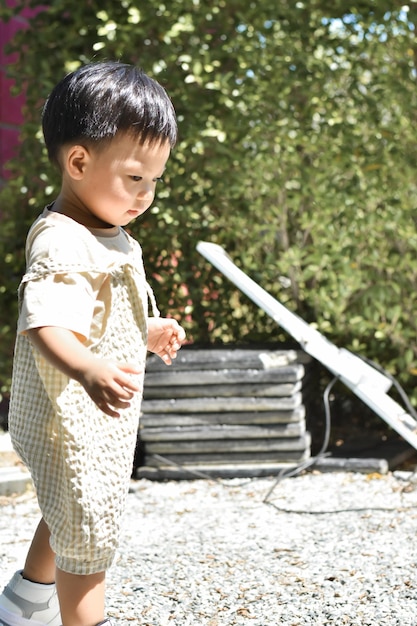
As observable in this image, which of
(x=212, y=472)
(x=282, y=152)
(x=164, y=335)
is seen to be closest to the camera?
(x=164, y=335)

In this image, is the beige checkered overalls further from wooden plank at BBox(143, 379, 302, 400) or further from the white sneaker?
wooden plank at BBox(143, 379, 302, 400)

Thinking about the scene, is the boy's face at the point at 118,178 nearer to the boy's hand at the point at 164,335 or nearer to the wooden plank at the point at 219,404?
the boy's hand at the point at 164,335

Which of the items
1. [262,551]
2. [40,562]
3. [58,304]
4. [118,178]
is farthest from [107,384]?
[262,551]

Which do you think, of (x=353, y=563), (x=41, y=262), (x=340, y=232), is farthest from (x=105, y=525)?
(x=340, y=232)

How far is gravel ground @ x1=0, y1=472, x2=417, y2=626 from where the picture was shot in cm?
233

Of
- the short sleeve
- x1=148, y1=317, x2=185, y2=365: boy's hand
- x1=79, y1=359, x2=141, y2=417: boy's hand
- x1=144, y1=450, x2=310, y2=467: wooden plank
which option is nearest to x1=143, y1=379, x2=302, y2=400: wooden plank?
x1=144, y1=450, x2=310, y2=467: wooden plank

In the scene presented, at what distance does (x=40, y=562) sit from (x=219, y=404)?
6.76ft

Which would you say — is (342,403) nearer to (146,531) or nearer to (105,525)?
(146,531)

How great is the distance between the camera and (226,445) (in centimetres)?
395

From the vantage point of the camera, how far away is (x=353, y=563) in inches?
106

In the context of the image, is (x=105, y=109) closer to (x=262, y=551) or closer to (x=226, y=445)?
(x=262, y=551)

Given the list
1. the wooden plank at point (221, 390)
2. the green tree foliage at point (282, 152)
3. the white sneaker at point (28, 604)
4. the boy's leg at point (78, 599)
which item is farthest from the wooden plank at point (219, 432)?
the boy's leg at point (78, 599)

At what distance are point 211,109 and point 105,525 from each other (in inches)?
113

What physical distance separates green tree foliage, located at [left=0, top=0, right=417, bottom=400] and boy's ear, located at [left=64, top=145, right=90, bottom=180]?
2454 millimetres
